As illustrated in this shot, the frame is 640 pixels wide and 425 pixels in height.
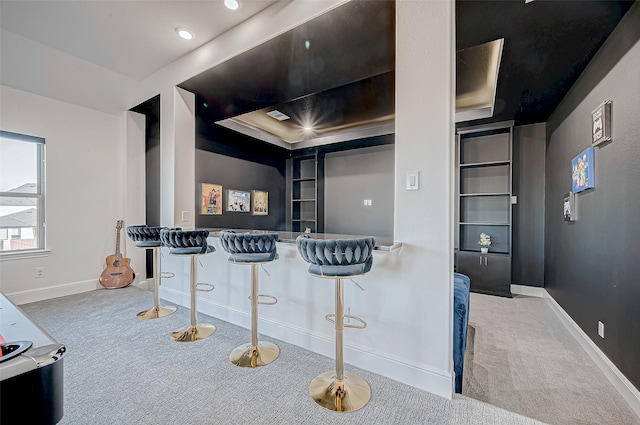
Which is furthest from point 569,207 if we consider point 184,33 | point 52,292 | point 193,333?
point 52,292

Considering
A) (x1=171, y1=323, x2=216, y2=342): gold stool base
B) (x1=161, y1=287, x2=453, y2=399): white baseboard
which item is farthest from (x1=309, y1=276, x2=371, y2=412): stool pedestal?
(x1=171, y1=323, x2=216, y2=342): gold stool base

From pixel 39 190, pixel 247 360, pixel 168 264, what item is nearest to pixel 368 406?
pixel 247 360

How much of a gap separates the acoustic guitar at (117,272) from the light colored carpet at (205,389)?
1.37 meters

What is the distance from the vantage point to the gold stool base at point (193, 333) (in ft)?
7.95

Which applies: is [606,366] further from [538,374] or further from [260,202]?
[260,202]

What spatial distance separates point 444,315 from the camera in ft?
5.52

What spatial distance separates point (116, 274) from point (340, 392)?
3.87 meters

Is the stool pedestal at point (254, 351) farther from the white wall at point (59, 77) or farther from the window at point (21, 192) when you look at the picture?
the white wall at point (59, 77)

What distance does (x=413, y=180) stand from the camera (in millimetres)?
1799

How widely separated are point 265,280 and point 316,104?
2.73 metres

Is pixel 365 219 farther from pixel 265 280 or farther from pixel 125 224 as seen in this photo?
pixel 125 224

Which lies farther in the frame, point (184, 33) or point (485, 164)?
point (485, 164)

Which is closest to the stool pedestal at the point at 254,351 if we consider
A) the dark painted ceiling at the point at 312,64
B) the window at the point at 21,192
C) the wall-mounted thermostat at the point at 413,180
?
the wall-mounted thermostat at the point at 413,180

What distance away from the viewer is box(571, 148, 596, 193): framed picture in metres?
2.41
